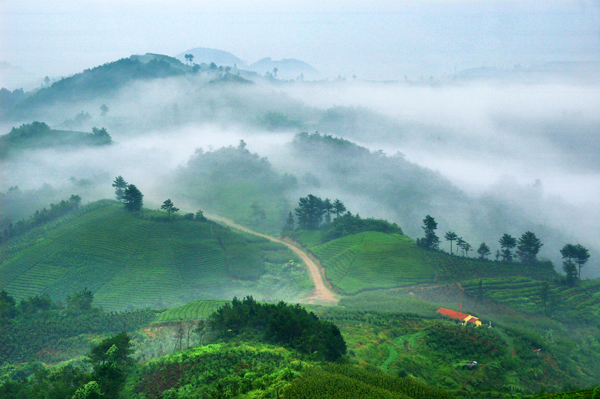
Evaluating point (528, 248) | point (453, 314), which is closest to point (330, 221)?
point (528, 248)

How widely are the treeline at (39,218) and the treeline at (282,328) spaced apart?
173 ft

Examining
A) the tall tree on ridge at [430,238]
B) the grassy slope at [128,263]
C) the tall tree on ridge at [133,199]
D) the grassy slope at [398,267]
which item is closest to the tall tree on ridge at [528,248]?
the grassy slope at [398,267]

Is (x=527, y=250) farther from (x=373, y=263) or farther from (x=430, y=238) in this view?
(x=373, y=263)

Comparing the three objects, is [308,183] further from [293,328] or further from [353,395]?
[353,395]

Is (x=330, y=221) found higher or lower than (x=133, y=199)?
lower

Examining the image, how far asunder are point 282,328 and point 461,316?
70.5 ft

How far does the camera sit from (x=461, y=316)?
4062 cm

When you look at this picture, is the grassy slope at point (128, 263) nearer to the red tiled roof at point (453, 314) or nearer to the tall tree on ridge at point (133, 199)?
the tall tree on ridge at point (133, 199)

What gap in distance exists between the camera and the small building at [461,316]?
3899cm

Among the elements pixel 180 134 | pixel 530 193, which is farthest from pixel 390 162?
pixel 180 134

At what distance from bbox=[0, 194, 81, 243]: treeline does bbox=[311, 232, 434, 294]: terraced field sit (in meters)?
45.3

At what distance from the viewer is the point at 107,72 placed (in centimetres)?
16762

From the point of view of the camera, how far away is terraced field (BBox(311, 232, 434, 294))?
55.2 metres

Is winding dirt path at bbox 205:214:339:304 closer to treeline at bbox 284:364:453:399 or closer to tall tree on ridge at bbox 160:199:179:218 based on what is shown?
tall tree on ridge at bbox 160:199:179:218
